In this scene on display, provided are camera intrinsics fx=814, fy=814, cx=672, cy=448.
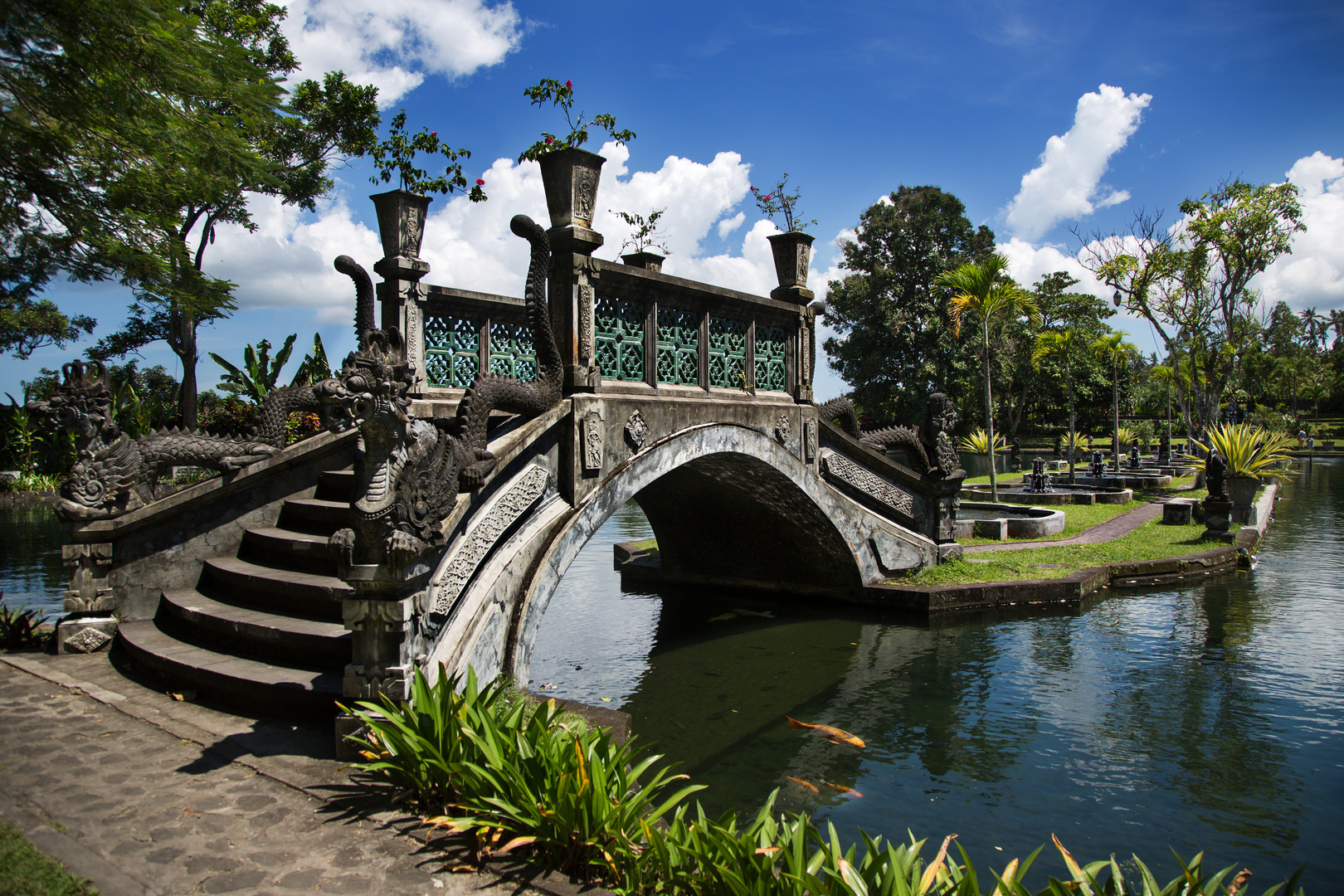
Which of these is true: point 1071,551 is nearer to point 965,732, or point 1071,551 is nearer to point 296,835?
point 965,732

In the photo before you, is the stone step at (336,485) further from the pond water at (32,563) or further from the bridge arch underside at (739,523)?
the pond water at (32,563)

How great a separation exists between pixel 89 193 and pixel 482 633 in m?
4.11

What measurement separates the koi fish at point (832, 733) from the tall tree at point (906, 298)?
82.4ft

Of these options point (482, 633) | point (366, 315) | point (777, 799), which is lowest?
point (777, 799)

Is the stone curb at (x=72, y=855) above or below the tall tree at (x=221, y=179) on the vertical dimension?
below

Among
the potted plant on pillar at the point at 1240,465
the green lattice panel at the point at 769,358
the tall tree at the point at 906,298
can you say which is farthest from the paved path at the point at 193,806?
the tall tree at the point at 906,298

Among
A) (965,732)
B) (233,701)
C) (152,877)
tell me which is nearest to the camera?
(152,877)

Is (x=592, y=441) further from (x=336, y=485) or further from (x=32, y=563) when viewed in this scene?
(x=32, y=563)

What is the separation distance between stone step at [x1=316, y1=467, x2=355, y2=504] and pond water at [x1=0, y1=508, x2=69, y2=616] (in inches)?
106


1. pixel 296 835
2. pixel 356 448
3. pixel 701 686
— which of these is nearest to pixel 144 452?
pixel 356 448

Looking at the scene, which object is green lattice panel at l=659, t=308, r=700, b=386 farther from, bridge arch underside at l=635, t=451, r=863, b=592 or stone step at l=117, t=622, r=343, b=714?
stone step at l=117, t=622, r=343, b=714

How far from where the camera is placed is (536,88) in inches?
382

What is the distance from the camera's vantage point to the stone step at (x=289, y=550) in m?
6.27

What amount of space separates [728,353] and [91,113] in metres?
5.85
